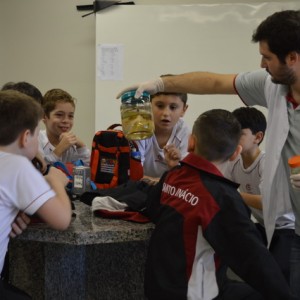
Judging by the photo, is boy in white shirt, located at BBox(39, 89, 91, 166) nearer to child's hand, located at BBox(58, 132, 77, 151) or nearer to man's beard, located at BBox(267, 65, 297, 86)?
child's hand, located at BBox(58, 132, 77, 151)

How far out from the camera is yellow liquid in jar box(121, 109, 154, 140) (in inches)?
66.4

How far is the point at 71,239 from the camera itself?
3.63 feet

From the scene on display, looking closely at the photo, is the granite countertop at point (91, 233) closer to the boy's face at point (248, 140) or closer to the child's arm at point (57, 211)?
the child's arm at point (57, 211)

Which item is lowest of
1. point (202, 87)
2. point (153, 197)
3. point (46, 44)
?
point (153, 197)

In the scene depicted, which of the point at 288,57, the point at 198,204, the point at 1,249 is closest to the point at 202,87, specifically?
the point at 288,57

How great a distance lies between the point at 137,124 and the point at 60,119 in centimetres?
68

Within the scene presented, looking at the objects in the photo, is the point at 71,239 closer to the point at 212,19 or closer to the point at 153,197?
the point at 153,197

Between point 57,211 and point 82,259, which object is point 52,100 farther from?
point 57,211

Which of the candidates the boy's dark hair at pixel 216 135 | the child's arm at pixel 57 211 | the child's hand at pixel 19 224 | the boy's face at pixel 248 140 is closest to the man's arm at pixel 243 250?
the boy's dark hair at pixel 216 135

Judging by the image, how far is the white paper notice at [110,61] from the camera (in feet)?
10.1

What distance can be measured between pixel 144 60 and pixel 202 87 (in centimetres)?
152

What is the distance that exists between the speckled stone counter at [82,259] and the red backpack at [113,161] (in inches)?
11.7

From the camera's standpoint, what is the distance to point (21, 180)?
984mm

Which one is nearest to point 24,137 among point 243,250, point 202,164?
point 202,164
